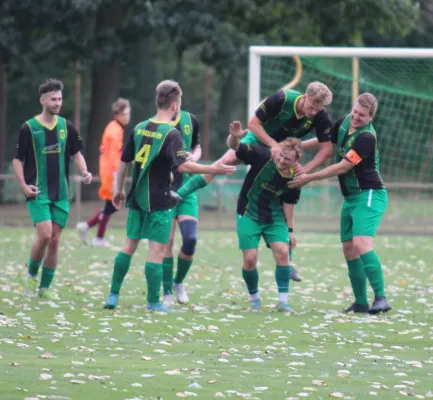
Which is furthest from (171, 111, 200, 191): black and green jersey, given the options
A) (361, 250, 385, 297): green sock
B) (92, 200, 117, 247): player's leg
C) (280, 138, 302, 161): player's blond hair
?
(92, 200, 117, 247): player's leg

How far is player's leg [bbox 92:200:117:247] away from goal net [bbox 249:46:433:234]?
278 centimetres

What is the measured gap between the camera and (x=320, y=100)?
10.0m

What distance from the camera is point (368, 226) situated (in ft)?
33.8

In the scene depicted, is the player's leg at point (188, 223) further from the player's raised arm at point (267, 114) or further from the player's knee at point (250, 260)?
the player's raised arm at point (267, 114)

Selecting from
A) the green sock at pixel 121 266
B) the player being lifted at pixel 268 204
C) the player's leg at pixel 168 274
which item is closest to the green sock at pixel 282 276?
the player being lifted at pixel 268 204

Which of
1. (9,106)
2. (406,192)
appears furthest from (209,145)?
(406,192)

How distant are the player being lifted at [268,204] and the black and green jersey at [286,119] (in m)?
0.26

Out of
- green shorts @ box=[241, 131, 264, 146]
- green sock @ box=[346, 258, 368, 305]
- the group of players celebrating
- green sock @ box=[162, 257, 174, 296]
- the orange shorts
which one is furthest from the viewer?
the orange shorts

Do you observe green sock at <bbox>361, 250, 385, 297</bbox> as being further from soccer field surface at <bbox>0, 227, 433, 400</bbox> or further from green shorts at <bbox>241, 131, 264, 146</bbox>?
green shorts at <bbox>241, 131, 264, 146</bbox>

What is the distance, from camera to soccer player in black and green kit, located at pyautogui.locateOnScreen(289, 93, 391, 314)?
10.1 meters

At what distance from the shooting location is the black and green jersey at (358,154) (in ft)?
33.1

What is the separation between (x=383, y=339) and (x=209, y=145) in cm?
4990

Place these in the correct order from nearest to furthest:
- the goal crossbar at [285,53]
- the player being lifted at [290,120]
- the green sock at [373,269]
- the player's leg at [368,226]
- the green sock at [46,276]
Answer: the player being lifted at [290,120] → the player's leg at [368,226] → the green sock at [373,269] → the green sock at [46,276] → the goal crossbar at [285,53]

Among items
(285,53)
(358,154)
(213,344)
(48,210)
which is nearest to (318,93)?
(358,154)
